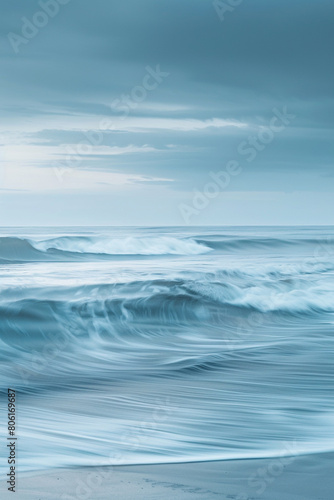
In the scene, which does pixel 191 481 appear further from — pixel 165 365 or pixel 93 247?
pixel 93 247

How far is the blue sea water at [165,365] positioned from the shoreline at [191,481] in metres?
0.17

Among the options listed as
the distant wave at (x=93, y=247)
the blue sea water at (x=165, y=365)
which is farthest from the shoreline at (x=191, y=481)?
the distant wave at (x=93, y=247)

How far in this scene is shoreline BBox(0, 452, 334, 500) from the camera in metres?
3.77

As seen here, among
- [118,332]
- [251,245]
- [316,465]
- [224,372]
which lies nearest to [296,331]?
[118,332]

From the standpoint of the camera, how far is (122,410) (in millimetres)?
5660

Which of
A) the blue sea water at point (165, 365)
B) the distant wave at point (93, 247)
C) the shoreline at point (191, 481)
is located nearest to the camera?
the shoreline at point (191, 481)

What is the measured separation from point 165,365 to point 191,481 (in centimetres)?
394

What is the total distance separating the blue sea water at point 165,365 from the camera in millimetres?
4836

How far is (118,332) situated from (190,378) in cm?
371

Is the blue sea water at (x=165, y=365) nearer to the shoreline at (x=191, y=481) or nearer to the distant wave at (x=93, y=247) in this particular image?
the shoreline at (x=191, y=481)

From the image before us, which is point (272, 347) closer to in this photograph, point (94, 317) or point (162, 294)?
point (94, 317)

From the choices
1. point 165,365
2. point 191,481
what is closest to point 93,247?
point 165,365

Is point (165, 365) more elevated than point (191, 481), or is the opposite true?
point (165, 365)

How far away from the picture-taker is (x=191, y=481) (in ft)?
13.1
